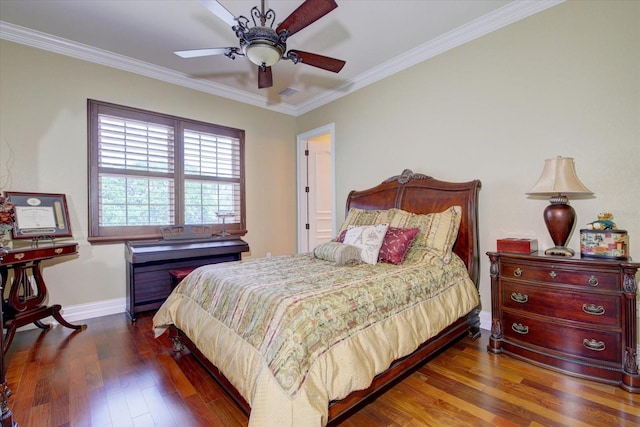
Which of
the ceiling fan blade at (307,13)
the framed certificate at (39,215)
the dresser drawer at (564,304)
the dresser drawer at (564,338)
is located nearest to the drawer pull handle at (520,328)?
the dresser drawer at (564,338)

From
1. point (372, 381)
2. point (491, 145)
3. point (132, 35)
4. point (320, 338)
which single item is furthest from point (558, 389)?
point (132, 35)

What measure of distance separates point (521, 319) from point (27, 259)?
13.1ft

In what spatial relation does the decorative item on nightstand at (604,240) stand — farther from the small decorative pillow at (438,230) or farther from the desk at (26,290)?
the desk at (26,290)

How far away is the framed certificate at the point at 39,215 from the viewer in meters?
2.72

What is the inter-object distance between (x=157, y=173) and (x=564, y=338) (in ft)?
14.1

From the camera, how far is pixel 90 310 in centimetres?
319

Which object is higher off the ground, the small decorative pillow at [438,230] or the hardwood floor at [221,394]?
the small decorative pillow at [438,230]

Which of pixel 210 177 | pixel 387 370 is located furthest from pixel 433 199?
pixel 210 177

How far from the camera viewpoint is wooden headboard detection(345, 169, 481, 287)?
2752 millimetres

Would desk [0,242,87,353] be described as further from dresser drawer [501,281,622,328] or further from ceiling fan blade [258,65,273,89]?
dresser drawer [501,281,622,328]

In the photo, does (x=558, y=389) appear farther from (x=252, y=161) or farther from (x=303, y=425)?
(x=252, y=161)

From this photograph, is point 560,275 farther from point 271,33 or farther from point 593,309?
point 271,33

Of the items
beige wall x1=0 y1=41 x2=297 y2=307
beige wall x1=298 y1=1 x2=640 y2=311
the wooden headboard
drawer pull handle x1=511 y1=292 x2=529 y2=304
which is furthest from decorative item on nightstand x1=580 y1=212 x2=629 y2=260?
beige wall x1=0 y1=41 x2=297 y2=307

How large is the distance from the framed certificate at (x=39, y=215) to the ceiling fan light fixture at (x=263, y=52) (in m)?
2.52
